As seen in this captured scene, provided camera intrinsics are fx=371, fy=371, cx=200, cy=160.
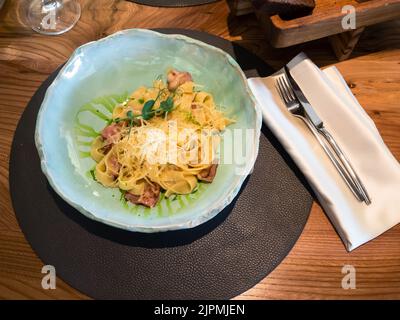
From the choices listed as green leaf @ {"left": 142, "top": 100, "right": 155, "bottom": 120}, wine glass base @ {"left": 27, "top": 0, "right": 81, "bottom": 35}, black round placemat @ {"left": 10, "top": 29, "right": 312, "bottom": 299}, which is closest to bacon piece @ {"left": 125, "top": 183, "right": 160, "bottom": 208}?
black round placemat @ {"left": 10, "top": 29, "right": 312, "bottom": 299}

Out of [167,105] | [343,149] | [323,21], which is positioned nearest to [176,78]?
[167,105]

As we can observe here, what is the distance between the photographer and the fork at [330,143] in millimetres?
1144

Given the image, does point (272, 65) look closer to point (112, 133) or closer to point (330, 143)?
point (330, 143)

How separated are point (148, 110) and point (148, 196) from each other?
0.95 feet

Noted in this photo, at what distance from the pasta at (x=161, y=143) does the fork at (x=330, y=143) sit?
237 millimetres

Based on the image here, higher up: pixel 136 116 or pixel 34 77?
pixel 34 77

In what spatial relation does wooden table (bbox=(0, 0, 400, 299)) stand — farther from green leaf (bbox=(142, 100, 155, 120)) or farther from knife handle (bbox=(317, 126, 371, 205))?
green leaf (bbox=(142, 100, 155, 120))

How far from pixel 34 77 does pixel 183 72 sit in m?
0.58

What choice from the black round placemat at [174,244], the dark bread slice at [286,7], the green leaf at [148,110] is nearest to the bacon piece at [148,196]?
the black round placemat at [174,244]

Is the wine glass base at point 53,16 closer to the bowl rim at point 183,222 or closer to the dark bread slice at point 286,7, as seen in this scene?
the bowl rim at point 183,222

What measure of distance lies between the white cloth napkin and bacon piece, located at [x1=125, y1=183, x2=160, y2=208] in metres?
0.44
